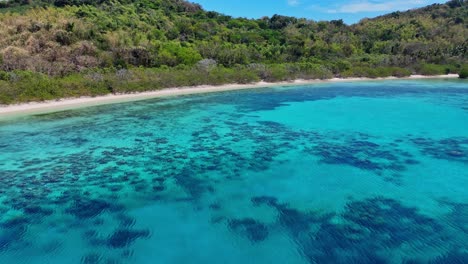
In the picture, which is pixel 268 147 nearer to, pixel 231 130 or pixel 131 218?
pixel 231 130

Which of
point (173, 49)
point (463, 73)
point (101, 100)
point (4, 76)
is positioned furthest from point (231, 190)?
point (463, 73)

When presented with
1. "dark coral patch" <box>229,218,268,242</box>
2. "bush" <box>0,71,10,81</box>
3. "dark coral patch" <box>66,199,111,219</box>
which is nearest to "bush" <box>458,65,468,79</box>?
"dark coral patch" <box>229,218,268,242</box>

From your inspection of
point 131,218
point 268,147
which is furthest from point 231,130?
point 131,218

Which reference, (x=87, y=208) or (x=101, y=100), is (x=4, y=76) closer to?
(x=101, y=100)

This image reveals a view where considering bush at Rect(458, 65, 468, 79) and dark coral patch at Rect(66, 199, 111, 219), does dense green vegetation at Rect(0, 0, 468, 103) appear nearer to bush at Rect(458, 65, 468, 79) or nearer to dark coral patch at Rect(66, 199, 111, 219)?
bush at Rect(458, 65, 468, 79)

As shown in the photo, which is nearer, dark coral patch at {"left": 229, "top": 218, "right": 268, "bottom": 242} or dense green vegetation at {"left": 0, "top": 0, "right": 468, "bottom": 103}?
dark coral patch at {"left": 229, "top": 218, "right": 268, "bottom": 242}
